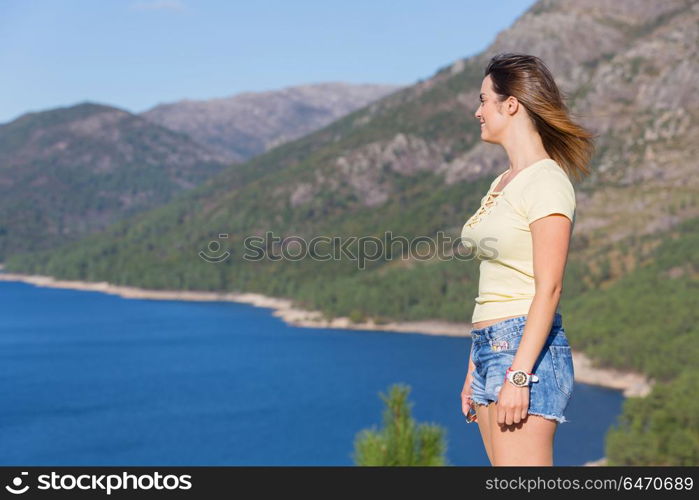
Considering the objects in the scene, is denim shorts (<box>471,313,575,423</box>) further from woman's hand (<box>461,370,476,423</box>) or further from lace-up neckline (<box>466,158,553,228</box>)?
lace-up neckline (<box>466,158,553,228</box>)

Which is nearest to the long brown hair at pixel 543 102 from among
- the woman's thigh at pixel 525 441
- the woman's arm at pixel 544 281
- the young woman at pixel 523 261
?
the young woman at pixel 523 261

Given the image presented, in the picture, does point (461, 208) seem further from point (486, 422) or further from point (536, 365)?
point (536, 365)

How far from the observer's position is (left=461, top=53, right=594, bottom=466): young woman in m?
3.40

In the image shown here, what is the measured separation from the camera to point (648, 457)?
160 feet

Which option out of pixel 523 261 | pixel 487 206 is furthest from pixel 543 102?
pixel 523 261

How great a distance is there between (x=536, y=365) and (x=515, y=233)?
0.49 m

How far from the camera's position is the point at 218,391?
2894 inches

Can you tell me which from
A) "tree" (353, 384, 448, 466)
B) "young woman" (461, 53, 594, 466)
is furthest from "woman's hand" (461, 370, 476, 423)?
"tree" (353, 384, 448, 466)

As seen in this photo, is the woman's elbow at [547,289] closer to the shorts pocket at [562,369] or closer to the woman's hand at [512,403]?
the shorts pocket at [562,369]

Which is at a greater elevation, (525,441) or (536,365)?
(536,365)

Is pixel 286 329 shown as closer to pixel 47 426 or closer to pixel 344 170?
pixel 47 426

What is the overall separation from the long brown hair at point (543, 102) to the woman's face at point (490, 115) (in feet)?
0.10
